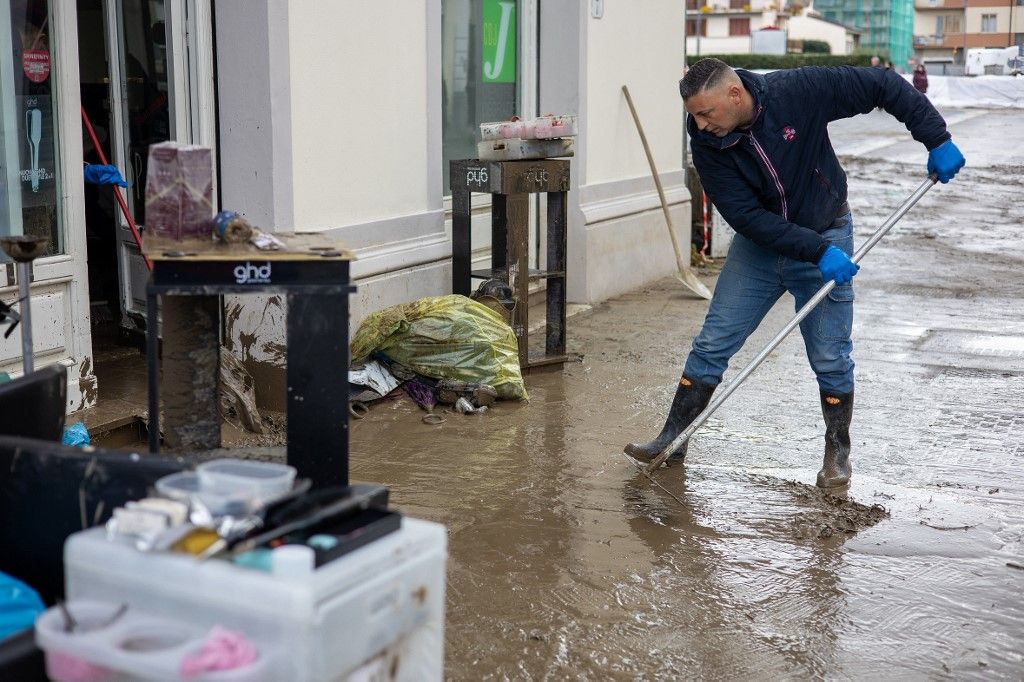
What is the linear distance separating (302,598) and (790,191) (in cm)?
344

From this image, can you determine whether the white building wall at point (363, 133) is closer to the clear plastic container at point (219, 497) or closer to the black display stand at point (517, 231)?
the black display stand at point (517, 231)

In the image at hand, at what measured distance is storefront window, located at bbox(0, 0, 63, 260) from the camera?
5309mm

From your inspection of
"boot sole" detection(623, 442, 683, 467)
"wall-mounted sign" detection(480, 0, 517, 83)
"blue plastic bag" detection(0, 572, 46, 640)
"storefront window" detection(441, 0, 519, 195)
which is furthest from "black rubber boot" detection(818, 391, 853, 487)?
"wall-mounted sign" detection(480, 0, 517, 83)

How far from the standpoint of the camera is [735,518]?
4.79m

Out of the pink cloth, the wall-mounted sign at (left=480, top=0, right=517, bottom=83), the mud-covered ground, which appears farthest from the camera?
the wall-mounted sign at (left=480, top=0, right=517, bottom=83)

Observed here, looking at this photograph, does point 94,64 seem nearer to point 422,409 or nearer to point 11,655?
point 422,409

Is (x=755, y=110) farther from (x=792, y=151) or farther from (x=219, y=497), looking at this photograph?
(x=219, y=497)

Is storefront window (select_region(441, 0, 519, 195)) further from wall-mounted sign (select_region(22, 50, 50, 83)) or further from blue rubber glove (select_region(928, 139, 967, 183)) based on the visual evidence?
blue rubber glove (select_region(928, 139, 967, 183))

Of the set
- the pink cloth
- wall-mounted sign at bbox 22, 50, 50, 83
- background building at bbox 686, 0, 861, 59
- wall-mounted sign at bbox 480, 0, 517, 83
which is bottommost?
the pink cloth

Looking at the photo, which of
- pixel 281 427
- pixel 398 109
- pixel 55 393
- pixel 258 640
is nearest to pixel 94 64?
pixel 398 109

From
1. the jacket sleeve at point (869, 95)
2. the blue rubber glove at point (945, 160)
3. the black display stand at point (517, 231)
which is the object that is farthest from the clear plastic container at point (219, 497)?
the black display stand at point (517, 231)

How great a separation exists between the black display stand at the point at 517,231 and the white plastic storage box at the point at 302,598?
14.9 feet

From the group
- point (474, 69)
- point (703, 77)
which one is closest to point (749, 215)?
point (703, 77)

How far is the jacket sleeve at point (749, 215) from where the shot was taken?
4.90m
